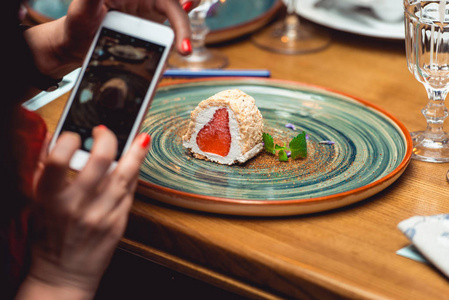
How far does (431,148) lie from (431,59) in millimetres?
167

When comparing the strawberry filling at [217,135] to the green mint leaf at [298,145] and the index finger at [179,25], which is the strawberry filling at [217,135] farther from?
the index finger at [179,25]

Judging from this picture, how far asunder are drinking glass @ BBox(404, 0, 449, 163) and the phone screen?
0.46m

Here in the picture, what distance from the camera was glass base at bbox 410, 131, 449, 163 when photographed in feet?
3.29

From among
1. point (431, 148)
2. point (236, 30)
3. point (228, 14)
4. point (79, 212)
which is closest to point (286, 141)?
point (431, 148)

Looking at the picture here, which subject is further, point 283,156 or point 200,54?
point 200,54

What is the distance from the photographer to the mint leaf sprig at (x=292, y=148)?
37.4 inches

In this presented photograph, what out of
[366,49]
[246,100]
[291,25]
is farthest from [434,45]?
[291,25]

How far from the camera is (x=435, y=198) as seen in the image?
895 mm

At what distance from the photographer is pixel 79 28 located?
0.94 metres

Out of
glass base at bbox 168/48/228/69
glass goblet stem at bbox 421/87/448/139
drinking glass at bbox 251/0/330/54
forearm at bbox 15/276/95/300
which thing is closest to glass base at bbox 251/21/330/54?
drinking glass at bbox 251/0/330/54


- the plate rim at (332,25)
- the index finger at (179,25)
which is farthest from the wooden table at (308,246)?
the plate rim at (332,25)

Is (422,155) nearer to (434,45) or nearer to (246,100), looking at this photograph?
(434,45)

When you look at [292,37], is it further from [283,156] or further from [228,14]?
[283,156]

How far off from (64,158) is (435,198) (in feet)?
1.93
